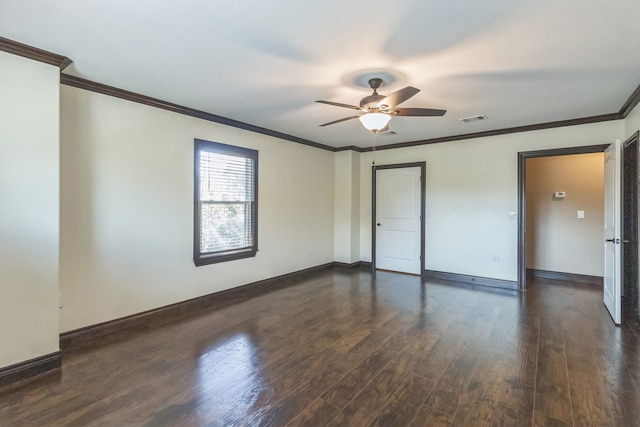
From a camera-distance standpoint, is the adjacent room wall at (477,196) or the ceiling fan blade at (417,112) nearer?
the ceiling fan blade at (417,112)

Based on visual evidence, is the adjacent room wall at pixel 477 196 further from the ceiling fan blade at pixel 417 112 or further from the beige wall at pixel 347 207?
the ceiling fan blade at pixel 417 112

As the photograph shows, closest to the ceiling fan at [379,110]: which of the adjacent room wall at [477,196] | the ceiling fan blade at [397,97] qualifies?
the ceiling fan blade at [397,97]

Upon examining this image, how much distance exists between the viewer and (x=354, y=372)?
241cm

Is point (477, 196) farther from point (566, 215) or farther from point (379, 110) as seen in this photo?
point (379, 110)

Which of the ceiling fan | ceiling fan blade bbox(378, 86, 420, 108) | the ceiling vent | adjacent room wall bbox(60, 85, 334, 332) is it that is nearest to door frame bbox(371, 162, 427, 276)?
the ceiling vent

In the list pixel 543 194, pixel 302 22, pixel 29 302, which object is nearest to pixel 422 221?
pixel 543 194

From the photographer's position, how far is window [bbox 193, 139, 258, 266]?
4012 mm

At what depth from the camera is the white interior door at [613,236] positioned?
3332 mm

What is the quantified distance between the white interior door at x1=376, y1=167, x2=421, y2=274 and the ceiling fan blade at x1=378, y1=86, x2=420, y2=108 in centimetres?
318

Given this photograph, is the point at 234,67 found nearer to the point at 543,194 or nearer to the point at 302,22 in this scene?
the point at 302,22

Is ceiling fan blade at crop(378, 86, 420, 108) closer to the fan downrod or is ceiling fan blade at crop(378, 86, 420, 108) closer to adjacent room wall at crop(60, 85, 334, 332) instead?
the fan downrod

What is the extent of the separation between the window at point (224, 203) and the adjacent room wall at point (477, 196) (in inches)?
118

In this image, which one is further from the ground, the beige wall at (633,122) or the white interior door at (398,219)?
the beige wall at (633,122)

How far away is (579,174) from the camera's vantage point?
17.5 ft
